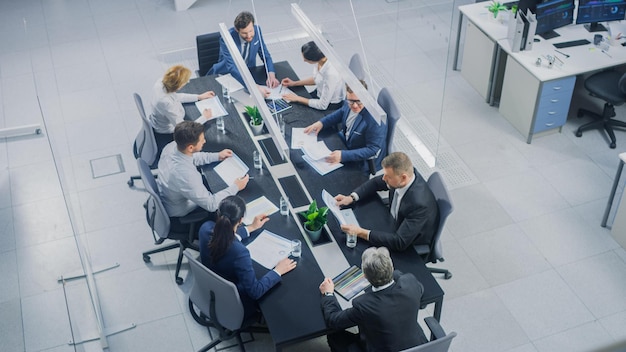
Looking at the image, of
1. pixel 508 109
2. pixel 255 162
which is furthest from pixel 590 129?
pixel 255 162

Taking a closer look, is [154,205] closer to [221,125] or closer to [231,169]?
[231,169]

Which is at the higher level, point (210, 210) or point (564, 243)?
point (210, 210)

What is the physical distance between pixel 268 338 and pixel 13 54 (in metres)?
5.19

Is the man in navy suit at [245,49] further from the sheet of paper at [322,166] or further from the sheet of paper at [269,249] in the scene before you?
the sheet of paper at [269,249]

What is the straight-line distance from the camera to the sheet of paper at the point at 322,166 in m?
4.52

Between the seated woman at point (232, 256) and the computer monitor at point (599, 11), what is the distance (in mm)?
4368

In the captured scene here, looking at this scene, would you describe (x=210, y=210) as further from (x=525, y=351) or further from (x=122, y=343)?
(x=525, y=351)

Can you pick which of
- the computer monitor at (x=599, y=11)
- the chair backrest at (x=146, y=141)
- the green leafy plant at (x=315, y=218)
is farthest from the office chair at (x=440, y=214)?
the computer monitor at (x=599, y=11)

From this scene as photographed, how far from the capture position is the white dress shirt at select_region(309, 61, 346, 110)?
5.09 metres

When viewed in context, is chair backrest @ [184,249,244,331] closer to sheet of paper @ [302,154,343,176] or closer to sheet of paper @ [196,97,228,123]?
sheet of paper @ [302,154,343,176]

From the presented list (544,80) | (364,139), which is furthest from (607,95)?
(364,139)

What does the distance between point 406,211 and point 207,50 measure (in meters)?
2.97

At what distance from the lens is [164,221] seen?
4.23 m

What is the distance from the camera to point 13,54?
289 inches
